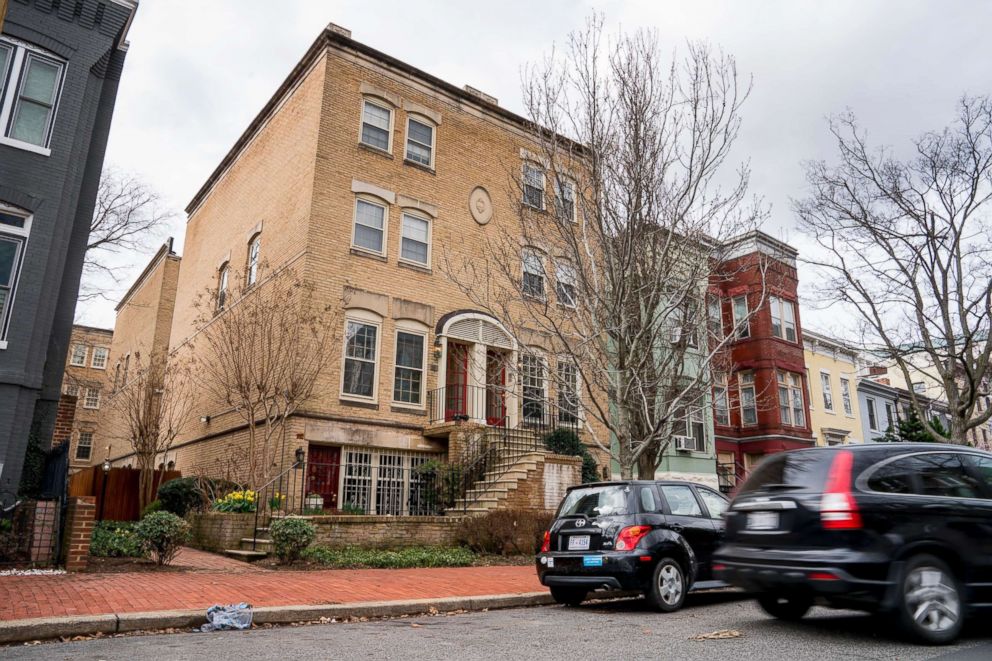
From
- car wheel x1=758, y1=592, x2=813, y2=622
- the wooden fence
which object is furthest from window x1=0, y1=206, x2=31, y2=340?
car wheel x1=758, y1=592, x2=813, y2=622

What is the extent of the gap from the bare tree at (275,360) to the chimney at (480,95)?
8.05m

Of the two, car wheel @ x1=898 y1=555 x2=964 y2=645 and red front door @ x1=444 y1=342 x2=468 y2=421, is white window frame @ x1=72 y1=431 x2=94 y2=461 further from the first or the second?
car wheel @ x1=898 y1=555 x2=964 y2=645

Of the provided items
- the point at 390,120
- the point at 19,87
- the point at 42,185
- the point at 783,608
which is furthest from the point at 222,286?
the point at 783,608

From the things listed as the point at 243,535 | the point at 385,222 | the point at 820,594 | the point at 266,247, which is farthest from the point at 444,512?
the point at 820,594

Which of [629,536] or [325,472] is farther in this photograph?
[325,472]

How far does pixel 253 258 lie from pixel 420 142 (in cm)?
584

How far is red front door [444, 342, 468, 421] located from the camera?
58.4 feet

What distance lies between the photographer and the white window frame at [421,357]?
16930mm

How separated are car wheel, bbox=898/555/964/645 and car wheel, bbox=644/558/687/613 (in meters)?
2.80

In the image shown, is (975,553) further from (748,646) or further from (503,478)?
(503,478)

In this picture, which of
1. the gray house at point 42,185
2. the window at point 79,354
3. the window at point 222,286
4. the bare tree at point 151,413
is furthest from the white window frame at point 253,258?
the window at point 79,354

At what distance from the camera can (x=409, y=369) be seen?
56.9 ft

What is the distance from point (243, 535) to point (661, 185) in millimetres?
9915

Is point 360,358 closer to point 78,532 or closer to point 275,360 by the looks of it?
point 275,360
